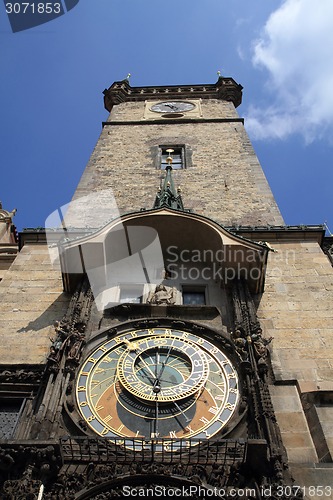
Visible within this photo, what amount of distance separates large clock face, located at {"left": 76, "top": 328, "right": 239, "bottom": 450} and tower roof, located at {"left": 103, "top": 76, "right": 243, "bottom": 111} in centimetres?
1997

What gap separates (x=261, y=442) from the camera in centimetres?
603

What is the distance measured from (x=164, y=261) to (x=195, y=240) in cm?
74

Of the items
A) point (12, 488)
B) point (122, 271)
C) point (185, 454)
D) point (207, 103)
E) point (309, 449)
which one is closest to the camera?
point (12, 488)

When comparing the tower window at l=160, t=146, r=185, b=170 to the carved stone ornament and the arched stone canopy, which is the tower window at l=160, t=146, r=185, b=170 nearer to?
the arched stone canopy

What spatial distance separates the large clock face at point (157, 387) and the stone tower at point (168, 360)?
2cm

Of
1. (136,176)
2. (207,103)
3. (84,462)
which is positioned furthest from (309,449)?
(207,103)

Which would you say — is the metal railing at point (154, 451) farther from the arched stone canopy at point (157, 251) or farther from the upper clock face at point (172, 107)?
the upper clock face at point (172, 107)

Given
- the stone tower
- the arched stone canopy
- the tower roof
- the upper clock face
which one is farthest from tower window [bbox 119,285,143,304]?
the tower roof

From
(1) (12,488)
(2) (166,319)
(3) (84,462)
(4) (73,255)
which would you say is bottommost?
(1) (12,488)

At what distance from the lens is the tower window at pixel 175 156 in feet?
58.6

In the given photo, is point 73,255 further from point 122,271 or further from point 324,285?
point 324,285

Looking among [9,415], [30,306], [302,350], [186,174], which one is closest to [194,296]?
[302,350]

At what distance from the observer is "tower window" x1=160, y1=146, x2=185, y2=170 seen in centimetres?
1786

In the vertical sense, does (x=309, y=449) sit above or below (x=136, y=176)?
below
